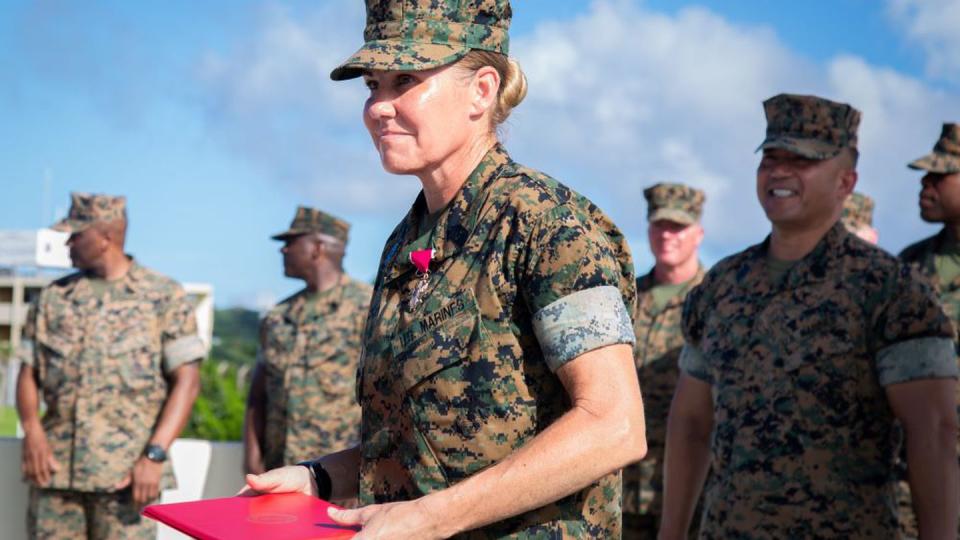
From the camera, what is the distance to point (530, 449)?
1786 mm

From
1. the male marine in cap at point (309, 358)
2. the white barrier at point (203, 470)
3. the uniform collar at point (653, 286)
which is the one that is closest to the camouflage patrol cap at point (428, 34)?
the uniform collar at point (653, 286)

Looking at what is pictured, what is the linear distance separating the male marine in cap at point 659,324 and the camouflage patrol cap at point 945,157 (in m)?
1.35

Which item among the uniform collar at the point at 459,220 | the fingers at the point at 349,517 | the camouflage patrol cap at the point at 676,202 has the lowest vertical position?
the fingers at the point at 349,517

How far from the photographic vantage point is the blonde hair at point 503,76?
2.05 meters

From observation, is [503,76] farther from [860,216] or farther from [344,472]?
[860,216]

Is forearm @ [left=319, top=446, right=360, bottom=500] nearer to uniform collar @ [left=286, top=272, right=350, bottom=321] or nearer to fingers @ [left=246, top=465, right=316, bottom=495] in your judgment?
fingers @ [left=246, top=465, right=316, bottom=495]

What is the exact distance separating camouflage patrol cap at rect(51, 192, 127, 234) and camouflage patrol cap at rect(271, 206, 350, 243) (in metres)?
1.23

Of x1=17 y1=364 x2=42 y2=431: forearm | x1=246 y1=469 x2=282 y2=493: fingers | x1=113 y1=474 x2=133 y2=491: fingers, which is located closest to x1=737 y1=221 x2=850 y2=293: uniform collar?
x1=246 y1=469 x2=282 y2=493: fingers

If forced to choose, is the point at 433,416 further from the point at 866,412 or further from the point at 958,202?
the point at 958,202

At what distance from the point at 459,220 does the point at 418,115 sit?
0.67 feet

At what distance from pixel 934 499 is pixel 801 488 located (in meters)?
0.38

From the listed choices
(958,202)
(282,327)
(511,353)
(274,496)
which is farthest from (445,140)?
(282,327)

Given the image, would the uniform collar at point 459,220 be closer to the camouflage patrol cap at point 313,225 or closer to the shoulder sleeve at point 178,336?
the shoulder sleeve at point 178,336

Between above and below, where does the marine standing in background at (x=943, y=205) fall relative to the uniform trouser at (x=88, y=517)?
above
